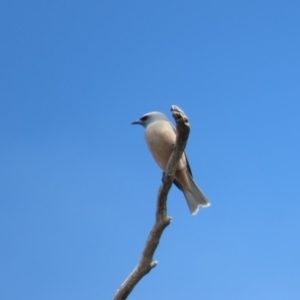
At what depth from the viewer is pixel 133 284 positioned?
5.10 m

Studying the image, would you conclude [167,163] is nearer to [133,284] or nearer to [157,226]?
[157,226]

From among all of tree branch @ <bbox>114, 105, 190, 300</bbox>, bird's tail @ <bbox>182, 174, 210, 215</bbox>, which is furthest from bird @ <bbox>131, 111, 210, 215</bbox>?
tree branch @ <bbox>114, 105, 190, 300</bbox>

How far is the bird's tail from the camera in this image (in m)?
5.72

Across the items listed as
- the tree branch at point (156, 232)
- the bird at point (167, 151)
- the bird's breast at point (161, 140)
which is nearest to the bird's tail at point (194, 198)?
the bird at point (167, 151)

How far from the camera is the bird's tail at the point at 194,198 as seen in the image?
5.72 meters

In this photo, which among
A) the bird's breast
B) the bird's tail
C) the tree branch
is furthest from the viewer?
the bird's tail

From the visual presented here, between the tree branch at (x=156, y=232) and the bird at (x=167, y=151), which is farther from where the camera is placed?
the bird at (x=167, y=151)

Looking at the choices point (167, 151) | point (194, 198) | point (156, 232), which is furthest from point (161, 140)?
point (156, 232)

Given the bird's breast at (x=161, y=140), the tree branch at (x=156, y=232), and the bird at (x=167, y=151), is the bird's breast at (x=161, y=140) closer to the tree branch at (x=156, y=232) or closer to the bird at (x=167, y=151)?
the bird at (x=167, y=151)

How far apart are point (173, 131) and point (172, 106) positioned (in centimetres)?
82

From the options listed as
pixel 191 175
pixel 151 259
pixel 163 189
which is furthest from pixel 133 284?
pixel 191 175

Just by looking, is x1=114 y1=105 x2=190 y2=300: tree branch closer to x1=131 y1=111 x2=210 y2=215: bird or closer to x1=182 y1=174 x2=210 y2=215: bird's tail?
x1=131 y1=111 x2=210 y2=215: bird

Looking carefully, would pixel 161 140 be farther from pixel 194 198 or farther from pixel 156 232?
pixel 156 232

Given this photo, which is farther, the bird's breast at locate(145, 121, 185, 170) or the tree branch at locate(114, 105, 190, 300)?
the bird's breast at locate(145, 121, 185, 170)
